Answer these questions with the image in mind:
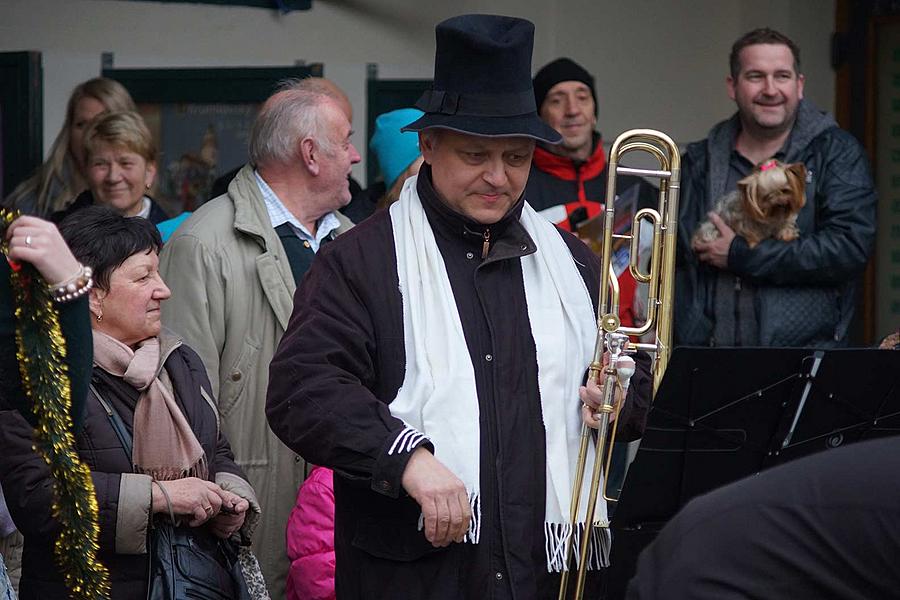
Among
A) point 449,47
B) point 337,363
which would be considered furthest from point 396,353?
point 449,47

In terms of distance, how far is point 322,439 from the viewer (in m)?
3.38

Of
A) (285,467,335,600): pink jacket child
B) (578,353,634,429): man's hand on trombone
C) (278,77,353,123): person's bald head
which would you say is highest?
(278,77,353,123): person's bald head

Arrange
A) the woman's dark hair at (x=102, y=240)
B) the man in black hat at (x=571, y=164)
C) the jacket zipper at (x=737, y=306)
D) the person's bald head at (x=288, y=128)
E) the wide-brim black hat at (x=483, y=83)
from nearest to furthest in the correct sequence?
1. the wide-brim black hat at (x=483, y=83)
2. the woman's dark hair at (x=102, y=240)
3. the person's bald head at (x=288, y=128)
4. the jacket zipper at (x=737, y=306)
5. the man in black hat at (x=571, y=164)

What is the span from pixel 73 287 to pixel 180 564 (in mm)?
1014

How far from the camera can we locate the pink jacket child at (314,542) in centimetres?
431

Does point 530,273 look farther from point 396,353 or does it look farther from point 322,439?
point 322,439

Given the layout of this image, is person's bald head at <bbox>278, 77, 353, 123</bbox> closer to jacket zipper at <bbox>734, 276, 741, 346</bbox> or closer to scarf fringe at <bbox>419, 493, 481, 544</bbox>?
jacket zipper at <bbox>734, 276, 741, 346</bbox>

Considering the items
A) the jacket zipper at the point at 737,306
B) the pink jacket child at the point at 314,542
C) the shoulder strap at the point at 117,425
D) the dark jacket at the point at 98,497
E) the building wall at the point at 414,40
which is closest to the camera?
the dark jacket at the point at 98,497

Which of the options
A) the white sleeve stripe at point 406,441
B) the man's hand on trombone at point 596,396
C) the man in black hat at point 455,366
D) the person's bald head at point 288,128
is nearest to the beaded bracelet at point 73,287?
the man in black hat at point 455,366

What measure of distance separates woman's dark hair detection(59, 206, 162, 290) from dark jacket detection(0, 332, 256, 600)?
33 centimetres

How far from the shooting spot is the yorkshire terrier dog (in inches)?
217

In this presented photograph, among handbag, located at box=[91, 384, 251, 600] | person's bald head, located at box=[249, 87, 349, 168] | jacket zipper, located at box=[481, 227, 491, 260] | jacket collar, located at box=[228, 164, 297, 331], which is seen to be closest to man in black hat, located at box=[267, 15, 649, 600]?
jacket zipper, located at box=[481, 227, 491, 260]

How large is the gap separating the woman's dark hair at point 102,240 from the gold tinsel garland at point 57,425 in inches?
33.5

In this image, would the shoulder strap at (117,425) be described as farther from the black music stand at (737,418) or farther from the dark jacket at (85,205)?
the dark jacket at (85,205)
